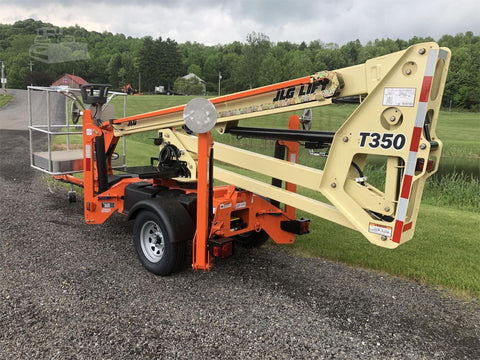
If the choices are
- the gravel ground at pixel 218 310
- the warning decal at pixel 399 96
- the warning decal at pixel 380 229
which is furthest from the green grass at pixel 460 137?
the warning decal at pixel 399 96

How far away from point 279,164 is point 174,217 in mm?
1364

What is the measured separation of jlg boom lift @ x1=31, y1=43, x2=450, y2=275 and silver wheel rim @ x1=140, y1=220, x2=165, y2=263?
0.04ft

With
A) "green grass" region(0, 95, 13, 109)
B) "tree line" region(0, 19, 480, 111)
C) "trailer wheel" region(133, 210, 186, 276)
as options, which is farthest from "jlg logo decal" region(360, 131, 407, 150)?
"tree line" region(0, 19, 480, 111)

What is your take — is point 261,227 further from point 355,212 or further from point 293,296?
point 355,212

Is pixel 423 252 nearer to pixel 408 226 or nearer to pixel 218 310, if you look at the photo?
pixel 408 226

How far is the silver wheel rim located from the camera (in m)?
5.01

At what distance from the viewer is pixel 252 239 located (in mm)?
5891

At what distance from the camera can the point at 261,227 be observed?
213 inches

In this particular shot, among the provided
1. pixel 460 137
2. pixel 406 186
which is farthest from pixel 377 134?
pixel 460 137

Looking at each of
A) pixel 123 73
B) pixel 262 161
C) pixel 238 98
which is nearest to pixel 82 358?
pixel 262 161

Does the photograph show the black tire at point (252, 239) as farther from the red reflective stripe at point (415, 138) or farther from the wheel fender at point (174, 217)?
the red reflective stripe at point (415, 138)

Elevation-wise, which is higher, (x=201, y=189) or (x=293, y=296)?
(x=201, y=189)

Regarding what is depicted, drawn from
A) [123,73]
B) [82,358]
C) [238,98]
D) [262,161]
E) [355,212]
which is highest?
[123,73]

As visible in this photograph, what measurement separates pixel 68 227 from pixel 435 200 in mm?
8493
